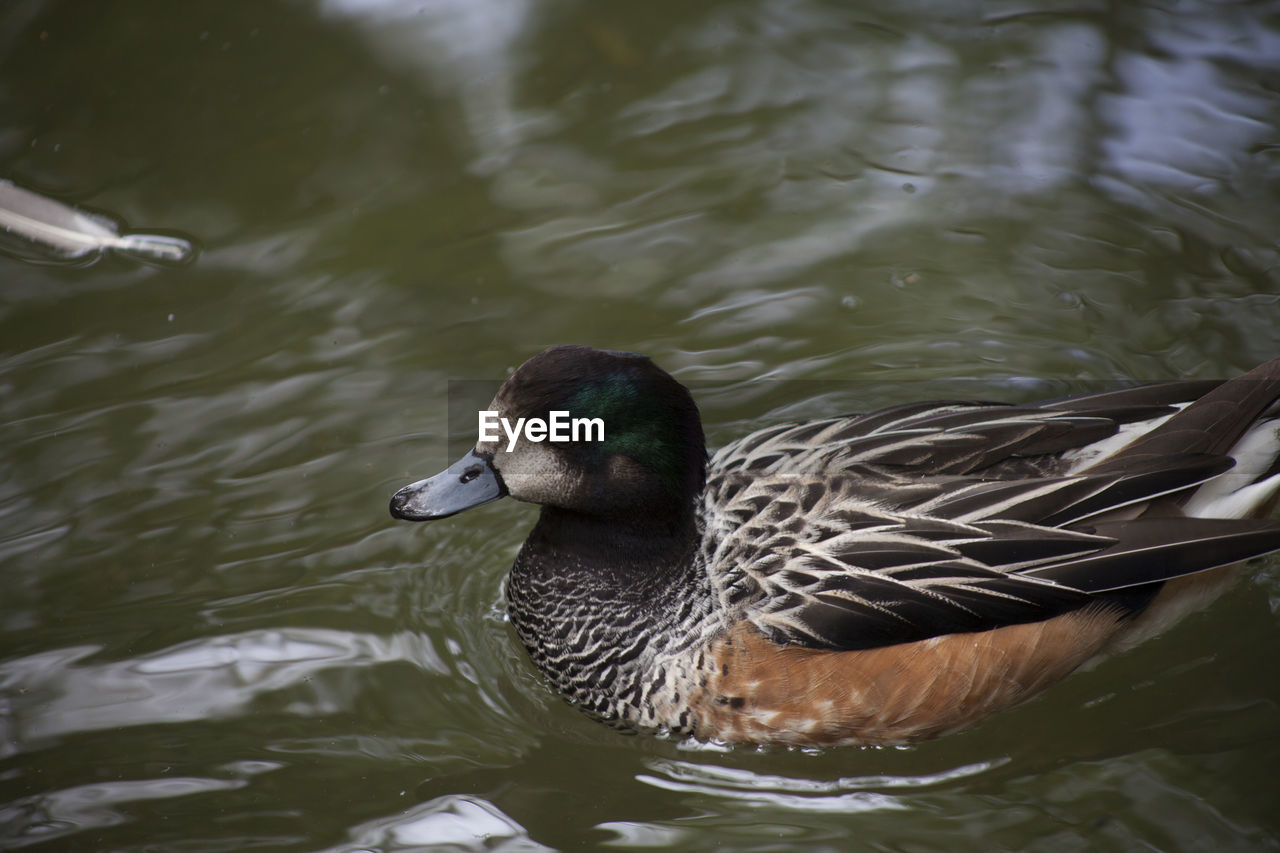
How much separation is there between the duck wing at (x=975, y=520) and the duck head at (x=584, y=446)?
336mm

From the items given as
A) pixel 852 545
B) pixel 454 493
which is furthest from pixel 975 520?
pixel 454 493

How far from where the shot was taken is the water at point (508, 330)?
3.96m

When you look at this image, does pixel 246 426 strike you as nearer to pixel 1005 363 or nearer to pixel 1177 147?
pixel 1005 363

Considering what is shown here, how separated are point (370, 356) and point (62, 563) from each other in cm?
151

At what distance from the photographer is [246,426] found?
5.16 m

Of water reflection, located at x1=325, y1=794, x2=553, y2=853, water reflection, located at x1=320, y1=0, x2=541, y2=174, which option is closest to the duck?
water reflection, located at x1=325, y1=794, x2=553, y2=853

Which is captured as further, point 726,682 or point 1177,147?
point 1177,147

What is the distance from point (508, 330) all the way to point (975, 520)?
97.7 inches

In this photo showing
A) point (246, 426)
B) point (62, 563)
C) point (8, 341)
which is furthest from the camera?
point (8, 341)

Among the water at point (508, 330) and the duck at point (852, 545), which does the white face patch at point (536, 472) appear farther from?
the water at point (508, 330)

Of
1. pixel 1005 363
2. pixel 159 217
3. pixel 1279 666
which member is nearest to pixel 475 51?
pixel 159 217

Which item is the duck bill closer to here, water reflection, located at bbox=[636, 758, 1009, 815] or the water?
the water

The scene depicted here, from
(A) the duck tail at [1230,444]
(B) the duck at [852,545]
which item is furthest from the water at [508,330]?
(A) the duck tail at [1230,444]

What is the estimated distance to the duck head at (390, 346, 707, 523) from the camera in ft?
12.3
